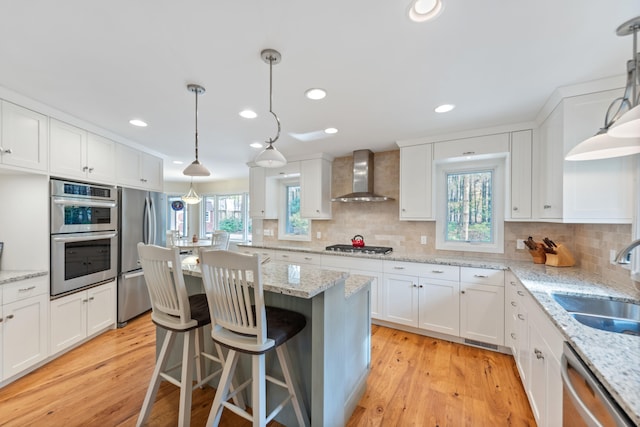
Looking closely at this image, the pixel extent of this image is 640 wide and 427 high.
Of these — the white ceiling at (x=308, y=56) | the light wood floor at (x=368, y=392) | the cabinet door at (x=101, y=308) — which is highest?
the white ceiling at (x=308, y=56)

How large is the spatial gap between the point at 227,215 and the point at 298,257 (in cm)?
419

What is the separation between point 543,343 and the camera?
142cm

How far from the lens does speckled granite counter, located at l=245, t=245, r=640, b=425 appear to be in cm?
75

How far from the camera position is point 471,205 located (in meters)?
3.23

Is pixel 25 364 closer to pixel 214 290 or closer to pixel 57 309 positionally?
pixel 57 309

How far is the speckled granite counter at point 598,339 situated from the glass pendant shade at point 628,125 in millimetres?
806

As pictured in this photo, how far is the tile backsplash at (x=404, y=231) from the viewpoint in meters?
2.04

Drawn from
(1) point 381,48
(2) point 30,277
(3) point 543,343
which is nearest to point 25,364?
(2) point 30,277

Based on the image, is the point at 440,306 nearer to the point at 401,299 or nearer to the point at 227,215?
the point at 401,299

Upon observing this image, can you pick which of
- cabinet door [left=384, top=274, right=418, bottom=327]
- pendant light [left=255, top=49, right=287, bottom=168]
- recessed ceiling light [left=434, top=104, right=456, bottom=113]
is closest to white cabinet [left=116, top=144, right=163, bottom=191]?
pendant light [left=255, top=49, right=287, bottom=168]

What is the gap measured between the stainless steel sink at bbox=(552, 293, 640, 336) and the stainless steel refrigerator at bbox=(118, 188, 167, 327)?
418cm

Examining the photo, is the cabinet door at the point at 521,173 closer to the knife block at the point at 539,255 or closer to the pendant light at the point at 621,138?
the knife block at the point at 539,255

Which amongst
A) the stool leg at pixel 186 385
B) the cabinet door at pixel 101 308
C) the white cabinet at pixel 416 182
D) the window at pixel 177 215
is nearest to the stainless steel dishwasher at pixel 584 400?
the stool leg at pixel 186 385

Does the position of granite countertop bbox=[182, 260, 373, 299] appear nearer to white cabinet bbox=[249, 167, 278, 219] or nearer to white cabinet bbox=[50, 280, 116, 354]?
white cabinet bbox=[50, 280, 116, 354]
